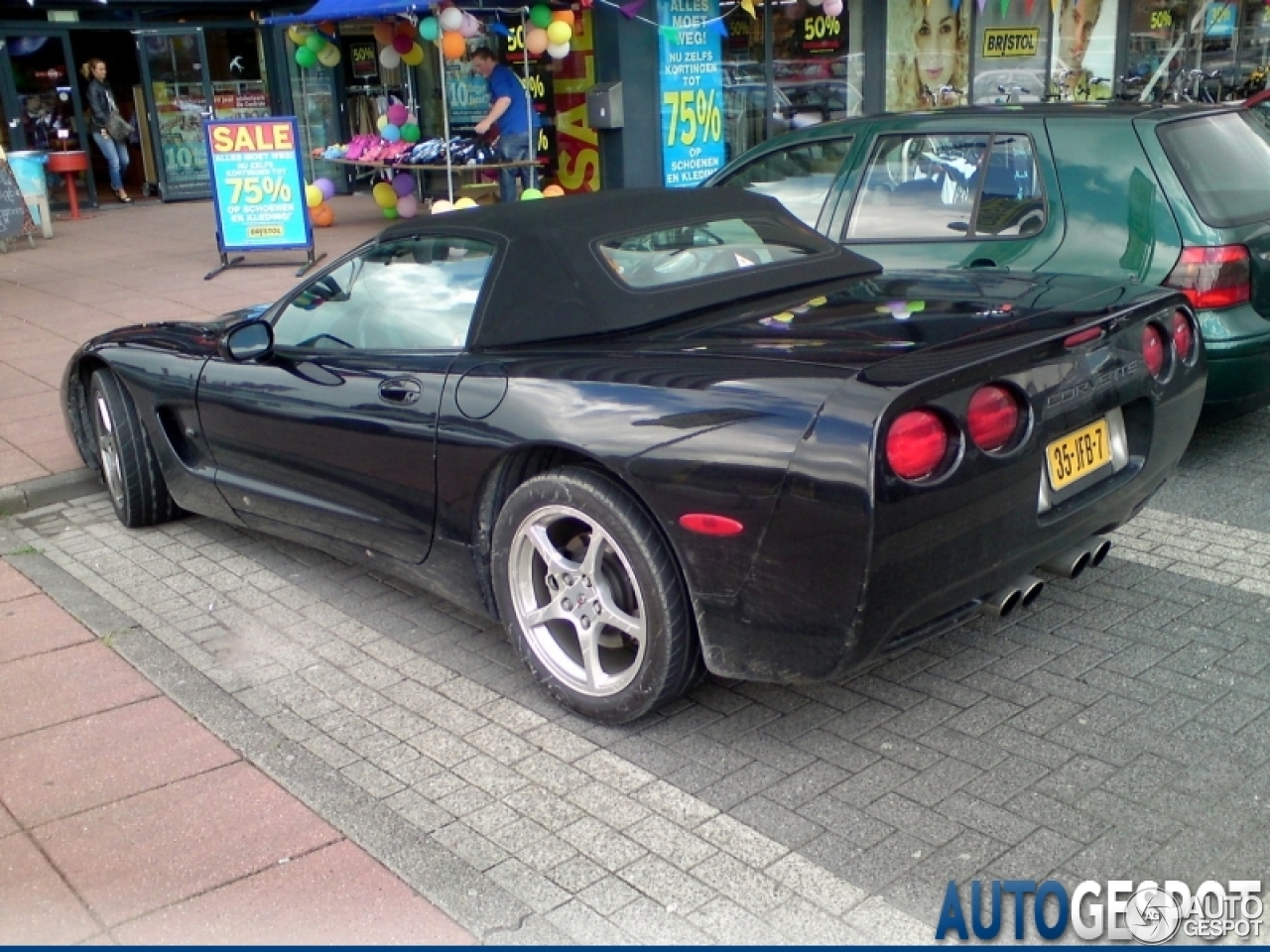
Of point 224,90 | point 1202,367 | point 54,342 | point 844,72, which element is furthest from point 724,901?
point 224,90

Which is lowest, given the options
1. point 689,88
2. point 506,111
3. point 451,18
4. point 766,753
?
point 766,753

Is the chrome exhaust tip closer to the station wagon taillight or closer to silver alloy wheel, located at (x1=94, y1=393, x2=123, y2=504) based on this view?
the station wagon taillight

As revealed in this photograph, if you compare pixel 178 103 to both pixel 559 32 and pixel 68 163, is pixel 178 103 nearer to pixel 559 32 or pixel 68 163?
pixel 68 163

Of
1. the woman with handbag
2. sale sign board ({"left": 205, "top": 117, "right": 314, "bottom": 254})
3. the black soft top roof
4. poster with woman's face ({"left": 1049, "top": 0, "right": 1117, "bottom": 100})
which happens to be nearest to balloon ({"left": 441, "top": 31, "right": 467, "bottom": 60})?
sale sign board ({"left": 205, "top": 117, "right": 314, "bottom": 254})

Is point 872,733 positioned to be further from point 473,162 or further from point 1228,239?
point 473,162

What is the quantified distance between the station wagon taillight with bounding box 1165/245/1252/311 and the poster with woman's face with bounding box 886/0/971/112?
10.6m

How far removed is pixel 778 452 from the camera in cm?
318

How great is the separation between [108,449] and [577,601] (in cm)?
305

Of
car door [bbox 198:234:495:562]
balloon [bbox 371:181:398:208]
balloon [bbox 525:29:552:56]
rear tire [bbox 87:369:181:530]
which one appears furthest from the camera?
balloon [bbox 371:181:398:208]

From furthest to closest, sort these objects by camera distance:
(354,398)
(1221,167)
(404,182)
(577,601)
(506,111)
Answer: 1. (404,182)
2. (506,111)
3. (1221,167)
4. (354,398)
5. (577,601)

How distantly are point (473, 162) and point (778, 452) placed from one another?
1019 centimetres

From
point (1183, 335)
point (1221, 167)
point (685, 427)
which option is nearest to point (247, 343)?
point (685, 427)

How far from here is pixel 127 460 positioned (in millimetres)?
5555

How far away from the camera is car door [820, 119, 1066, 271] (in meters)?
5.79
